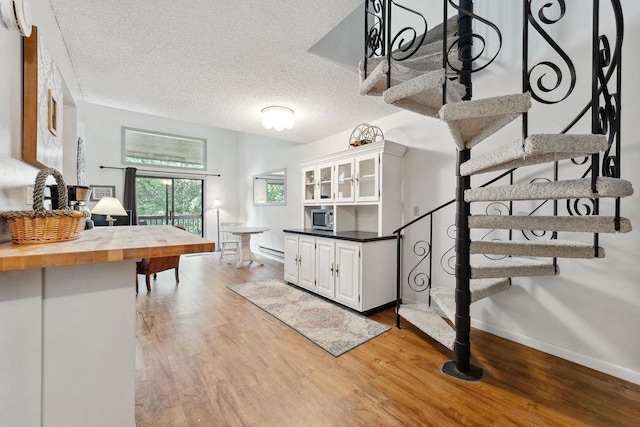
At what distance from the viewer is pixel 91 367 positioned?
38.5 inches

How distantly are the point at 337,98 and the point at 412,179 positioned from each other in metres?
1.24

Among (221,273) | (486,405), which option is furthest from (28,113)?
(221,273)

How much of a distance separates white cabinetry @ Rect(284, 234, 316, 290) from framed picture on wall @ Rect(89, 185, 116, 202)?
465cm

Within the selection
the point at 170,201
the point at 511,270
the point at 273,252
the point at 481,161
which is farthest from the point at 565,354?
the point at 170,201

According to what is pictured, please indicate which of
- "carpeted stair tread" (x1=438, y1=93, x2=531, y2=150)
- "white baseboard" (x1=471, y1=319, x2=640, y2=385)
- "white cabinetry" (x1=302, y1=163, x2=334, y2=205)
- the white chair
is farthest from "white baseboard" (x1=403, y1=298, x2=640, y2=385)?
the white chair

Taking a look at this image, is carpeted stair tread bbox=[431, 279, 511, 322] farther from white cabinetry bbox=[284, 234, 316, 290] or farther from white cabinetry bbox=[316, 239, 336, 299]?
white cabinetry bbox=[284, 234, 316, 290]

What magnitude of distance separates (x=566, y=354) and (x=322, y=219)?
281 cm

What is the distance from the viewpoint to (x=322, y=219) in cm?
396

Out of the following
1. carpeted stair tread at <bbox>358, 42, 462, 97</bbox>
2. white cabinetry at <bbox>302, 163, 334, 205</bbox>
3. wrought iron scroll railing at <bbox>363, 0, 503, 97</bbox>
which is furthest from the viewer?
white cabinetry at <bbox>302, 163, 334, 205</bbox>

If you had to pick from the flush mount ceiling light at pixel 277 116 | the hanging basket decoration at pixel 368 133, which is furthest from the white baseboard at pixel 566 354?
the flush mount ceiling light at pixel 277 116

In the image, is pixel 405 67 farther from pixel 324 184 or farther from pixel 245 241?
pixel 245 241

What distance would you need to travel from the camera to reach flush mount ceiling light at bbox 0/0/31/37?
0.82m

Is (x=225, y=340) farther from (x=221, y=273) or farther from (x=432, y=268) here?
(x=221, y=273)

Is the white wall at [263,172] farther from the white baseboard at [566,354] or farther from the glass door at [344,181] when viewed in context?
the white baseboard at [566,354]
